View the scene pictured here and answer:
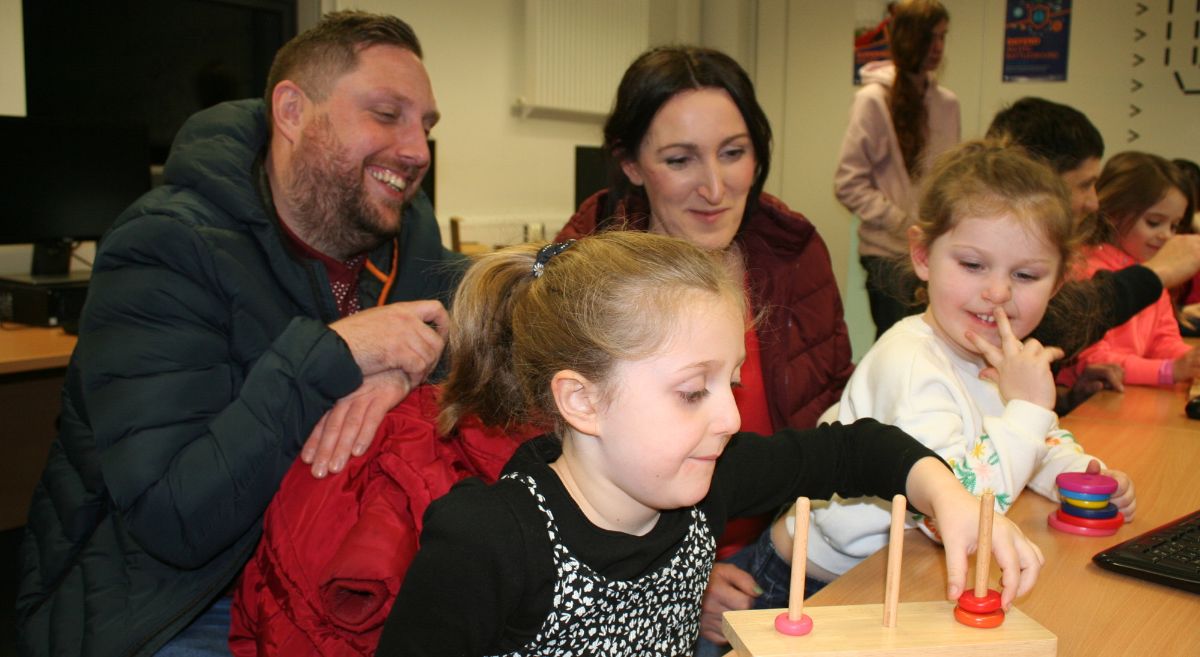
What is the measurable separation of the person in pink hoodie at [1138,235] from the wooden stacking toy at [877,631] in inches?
69.1

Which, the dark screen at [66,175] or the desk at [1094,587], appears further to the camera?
the dark screen at [66,175]

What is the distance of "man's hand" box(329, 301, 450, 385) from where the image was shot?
5.22ft

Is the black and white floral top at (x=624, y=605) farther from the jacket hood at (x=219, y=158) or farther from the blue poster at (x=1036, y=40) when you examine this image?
the blue poster at (x=1036, y=40)

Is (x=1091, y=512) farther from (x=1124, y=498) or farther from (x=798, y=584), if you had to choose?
(x=798, y=584)

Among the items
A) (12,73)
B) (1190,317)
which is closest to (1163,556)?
(1190,317)

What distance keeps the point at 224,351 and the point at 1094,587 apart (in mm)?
1317

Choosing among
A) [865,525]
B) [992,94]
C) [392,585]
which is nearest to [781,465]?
[865,525]

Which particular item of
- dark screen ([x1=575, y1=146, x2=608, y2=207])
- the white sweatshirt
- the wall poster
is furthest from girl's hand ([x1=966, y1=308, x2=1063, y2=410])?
the wall poster

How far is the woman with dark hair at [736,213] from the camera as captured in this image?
1.89 meters

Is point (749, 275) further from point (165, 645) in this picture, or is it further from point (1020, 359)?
point (165, 645)

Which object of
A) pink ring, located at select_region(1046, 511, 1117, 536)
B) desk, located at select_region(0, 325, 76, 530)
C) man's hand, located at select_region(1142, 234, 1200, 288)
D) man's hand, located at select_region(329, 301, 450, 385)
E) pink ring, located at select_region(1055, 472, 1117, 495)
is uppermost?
man's hand, located at select_region(1142, 234, 1200, 288)

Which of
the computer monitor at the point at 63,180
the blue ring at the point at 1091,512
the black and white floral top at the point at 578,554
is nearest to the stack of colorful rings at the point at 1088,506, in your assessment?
the blue ring at the point at 1091,512

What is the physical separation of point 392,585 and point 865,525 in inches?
28.3

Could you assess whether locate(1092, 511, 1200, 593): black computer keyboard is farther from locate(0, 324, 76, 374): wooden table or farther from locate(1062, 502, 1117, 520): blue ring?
locate(0, 324, 76, 374): wooden table
